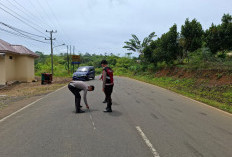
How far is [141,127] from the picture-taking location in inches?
213

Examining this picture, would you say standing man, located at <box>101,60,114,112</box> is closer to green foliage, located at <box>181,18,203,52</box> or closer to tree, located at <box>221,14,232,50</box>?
tree, located at <box>221,14,232,50</box>

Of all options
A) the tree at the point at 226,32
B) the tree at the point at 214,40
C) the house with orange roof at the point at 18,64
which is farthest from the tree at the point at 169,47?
the house with orange roof at the point at 18,64

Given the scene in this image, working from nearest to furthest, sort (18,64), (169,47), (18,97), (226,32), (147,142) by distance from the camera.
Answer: (147,142) < (18,97) < (226,32) < (169,47) < (18,64)

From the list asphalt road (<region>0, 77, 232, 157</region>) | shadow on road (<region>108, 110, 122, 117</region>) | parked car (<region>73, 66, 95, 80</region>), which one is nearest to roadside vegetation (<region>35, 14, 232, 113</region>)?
asphalt road (<region>0, 77, 232, 157</region>)

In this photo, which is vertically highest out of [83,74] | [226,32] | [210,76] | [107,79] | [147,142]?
[226,32]

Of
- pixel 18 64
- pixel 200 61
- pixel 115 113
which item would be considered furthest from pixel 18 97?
pixel 200 61

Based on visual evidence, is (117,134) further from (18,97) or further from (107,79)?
(18,97)

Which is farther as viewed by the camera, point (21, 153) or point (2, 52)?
point (2, 52)

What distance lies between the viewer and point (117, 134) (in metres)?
4.82

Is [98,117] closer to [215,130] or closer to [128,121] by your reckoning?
[128,121]

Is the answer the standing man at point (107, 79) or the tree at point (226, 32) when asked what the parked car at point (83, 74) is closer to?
the tree at point (226, 32)

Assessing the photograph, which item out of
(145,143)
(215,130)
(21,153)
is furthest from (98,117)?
(215,130)

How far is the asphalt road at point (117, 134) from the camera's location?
3881mm

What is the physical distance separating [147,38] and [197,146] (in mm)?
33145
